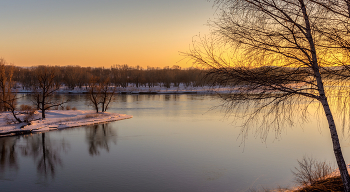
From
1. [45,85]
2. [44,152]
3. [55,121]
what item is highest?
[45,85]

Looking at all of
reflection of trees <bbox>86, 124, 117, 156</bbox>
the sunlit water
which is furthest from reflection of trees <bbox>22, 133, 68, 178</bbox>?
reflection of trees <bbox>86, 124, 117, 156</bbox>

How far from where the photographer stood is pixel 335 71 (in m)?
4.99

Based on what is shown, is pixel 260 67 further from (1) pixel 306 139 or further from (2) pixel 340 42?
(1) pixel 306 139

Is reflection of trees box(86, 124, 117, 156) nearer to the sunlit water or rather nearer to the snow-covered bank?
the sunlit water

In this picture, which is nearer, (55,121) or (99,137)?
(99,137)

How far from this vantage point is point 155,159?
43.3 feet

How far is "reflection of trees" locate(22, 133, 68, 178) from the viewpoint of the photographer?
12.2 meters

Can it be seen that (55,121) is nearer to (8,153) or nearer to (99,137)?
(99,137)

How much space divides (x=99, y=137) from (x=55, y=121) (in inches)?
317

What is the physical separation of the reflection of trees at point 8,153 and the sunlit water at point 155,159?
0.14ft

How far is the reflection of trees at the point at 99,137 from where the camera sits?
51.8ft

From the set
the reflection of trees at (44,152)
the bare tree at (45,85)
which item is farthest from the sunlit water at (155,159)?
the bare tree at (45,85)

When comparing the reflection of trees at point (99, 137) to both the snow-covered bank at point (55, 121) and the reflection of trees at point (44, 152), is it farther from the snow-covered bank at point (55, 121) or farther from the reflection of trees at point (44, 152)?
the snow-covered bank at point (55, 121)

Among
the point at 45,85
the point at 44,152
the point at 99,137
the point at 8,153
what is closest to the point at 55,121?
the point at 45,85
